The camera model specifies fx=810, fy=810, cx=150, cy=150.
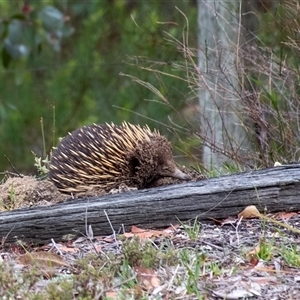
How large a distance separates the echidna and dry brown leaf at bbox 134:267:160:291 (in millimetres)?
1974

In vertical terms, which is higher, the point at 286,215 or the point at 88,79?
the point at 286,215

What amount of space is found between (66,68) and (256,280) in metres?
7.97

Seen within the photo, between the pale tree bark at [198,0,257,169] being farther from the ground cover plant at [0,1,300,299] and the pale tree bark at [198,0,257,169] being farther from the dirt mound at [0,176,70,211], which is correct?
the ground cover plant at [0,1,300,299]

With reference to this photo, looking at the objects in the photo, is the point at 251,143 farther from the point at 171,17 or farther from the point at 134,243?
the point at 171,17

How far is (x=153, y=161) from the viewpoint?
217 inches

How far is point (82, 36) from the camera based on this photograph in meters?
11.5

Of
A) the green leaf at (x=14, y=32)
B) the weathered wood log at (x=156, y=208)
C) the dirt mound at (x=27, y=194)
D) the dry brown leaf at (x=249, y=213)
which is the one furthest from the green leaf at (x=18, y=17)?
the dry brown leaf at (x=249, y=213)

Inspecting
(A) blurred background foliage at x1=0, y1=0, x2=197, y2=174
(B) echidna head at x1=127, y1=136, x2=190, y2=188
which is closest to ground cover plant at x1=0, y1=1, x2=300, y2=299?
(B) echidna head at x1=127, y1=136, x2=190, y2=188

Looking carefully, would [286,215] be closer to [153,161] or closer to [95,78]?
[153,161]

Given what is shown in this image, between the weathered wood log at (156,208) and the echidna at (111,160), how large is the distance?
3.62ft

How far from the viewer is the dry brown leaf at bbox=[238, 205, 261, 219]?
14.0ft

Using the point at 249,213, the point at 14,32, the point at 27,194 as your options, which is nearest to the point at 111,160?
the point at 27,194

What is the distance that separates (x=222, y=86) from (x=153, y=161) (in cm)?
108

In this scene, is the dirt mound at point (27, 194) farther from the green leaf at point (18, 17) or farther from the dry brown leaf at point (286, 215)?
the dry brown leaf at point (286, 215)
